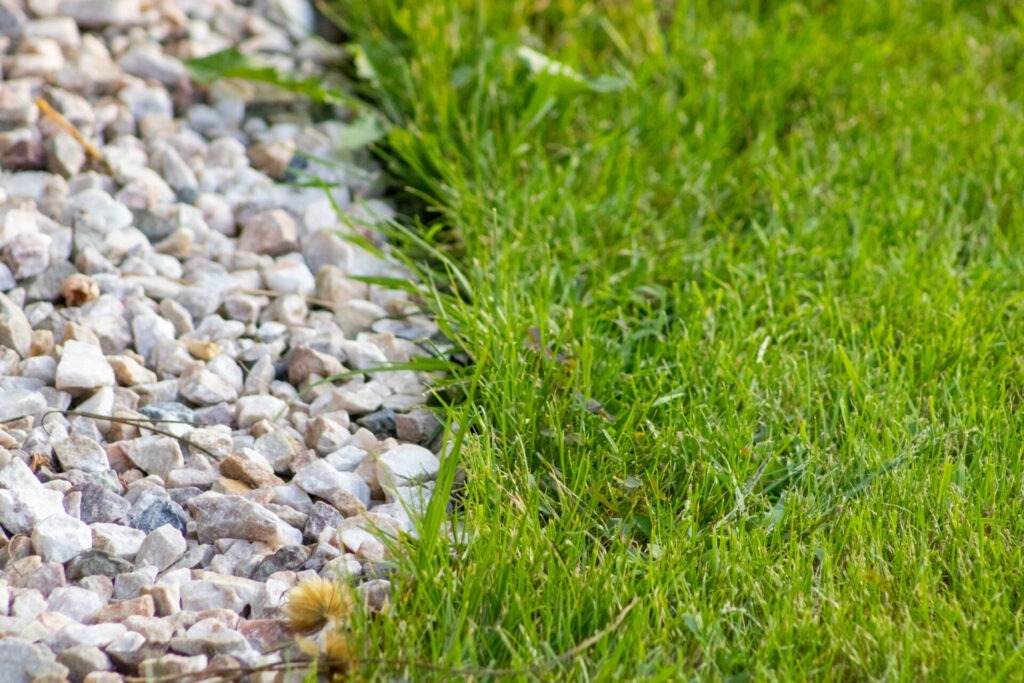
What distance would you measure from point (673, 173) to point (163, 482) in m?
1.72

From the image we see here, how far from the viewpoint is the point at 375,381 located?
2.48 m

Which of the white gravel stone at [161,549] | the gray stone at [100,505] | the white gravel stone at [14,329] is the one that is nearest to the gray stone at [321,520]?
the white gravel stone at [161,549]

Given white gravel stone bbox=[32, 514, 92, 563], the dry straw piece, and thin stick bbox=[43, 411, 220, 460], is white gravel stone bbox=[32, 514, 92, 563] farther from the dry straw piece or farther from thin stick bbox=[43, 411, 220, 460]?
the dry straw piece

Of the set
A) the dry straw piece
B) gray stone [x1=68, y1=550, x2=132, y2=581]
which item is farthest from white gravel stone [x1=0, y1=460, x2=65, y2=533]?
the dry straw piece

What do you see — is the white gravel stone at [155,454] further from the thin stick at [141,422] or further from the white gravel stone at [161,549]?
the white gravel stone at [161,549]

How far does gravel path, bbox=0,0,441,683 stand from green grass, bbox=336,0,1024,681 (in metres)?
0.23

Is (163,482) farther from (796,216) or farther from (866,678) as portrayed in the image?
(796,216)

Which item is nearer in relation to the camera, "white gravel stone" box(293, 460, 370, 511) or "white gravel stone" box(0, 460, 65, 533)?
"white gravel stone" box(0, 460, 65, 533)

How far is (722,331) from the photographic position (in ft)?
8.21

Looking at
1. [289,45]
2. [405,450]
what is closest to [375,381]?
[405,450]

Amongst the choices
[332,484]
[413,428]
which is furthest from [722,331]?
[332,484]

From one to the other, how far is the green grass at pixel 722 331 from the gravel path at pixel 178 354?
226 millimetres

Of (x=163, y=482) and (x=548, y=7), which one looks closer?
(x=163, y=482)

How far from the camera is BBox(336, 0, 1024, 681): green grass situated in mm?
1749
